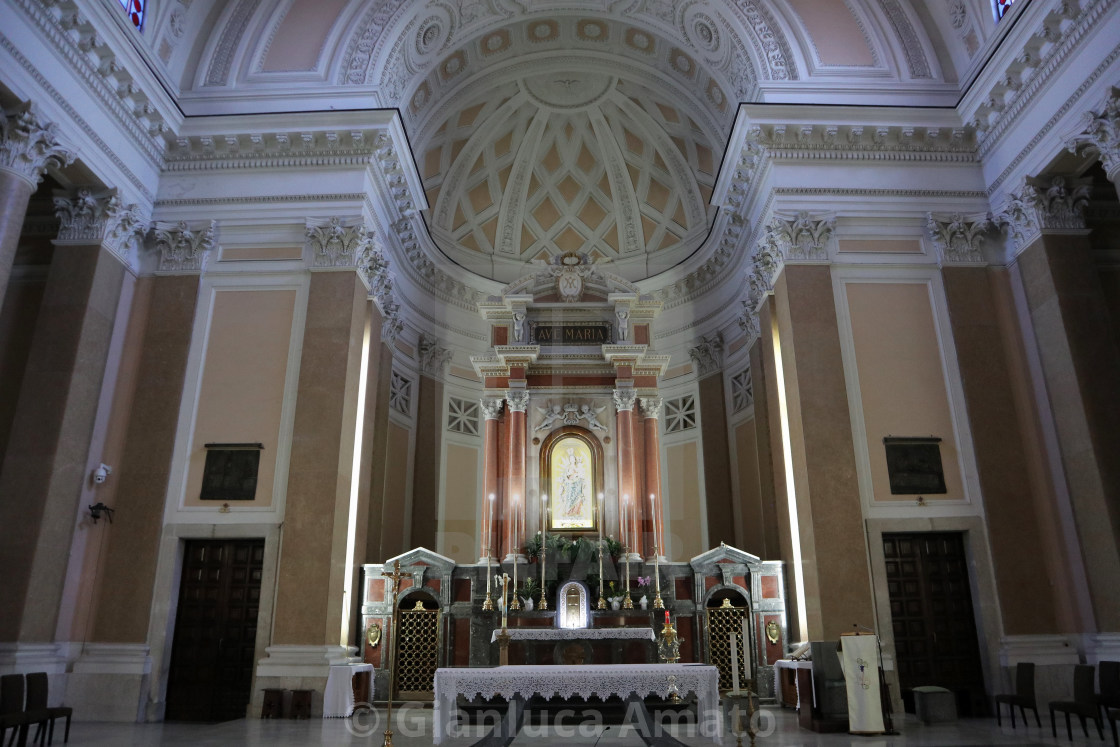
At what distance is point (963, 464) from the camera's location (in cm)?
1172

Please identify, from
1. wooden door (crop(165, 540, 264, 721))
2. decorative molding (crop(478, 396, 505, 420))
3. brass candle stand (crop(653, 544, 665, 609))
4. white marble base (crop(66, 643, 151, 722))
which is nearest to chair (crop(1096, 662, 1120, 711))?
brass candle stand (crop(653, 544, 665, 609))

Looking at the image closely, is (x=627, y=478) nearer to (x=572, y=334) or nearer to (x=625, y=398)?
(x=625, y=398)

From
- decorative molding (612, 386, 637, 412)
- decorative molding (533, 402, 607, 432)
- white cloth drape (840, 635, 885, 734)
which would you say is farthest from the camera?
decorative molding (533, 402, 607, 432)

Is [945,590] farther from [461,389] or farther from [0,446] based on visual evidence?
[0,446]

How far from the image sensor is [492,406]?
619 inches

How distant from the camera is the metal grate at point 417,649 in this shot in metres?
12.8

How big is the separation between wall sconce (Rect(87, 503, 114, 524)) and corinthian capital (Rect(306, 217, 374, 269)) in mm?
4795

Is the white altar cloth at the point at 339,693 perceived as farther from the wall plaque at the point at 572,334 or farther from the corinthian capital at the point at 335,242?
the wall plaque at the point at 572,334

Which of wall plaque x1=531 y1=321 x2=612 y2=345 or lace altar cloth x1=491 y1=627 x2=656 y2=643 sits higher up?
wall plaque x1=531 y1=321 x2=612 y2=345

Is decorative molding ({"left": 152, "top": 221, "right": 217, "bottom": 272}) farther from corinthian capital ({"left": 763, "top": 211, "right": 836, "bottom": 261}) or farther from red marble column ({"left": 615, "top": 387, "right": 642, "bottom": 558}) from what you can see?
corinthian capital ({"left": 763, "top": 211, "right": 836, "bottom": 261})

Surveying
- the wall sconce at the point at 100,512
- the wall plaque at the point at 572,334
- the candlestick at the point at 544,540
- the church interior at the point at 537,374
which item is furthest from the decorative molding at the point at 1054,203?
the wall sconce at the point at 100,512

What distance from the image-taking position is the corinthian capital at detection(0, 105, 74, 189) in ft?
32.0

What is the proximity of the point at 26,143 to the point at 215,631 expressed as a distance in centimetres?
718

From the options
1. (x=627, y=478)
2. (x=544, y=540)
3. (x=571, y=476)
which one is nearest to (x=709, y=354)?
(x=627, y=478)
